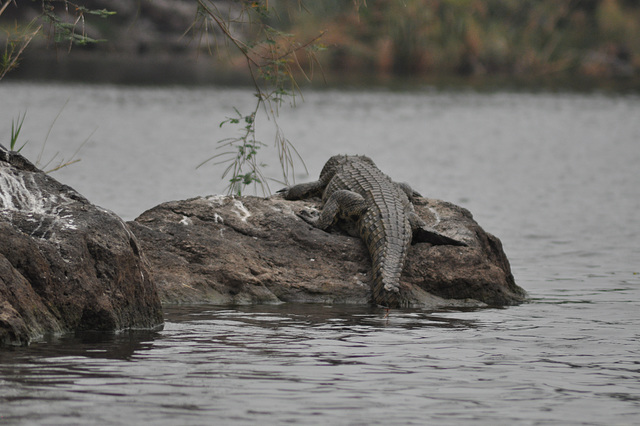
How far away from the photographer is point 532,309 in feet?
34.3

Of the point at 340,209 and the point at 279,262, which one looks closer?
the point at 279,262

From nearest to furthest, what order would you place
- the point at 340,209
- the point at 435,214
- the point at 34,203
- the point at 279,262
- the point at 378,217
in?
the point at 34,203
the point at 279,262
the point at 378,217
the point at 340,209
the point at 435,214

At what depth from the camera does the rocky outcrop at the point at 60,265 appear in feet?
25.3

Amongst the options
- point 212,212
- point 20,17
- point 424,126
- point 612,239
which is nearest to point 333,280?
point 212,212

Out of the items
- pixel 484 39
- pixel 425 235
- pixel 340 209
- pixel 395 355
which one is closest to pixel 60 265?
pixel 395 355

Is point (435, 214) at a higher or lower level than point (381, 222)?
higher

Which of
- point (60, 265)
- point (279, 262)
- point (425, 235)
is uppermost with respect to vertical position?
point (425, 235)

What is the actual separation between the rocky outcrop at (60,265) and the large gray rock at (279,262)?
1.53 metres

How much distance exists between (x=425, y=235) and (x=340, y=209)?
0.98 m

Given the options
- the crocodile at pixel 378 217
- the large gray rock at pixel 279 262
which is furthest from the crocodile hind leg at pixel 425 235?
the large gray rock at pixel 279 262

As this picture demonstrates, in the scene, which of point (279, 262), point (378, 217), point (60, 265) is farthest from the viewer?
point (378, 217)

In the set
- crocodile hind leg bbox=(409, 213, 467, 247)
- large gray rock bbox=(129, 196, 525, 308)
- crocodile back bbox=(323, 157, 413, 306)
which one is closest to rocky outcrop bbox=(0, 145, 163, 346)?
large gray rock bbox=(129, 196, 525, 308)

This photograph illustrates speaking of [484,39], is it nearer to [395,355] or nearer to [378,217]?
[378,217]

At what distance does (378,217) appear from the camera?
35.7 feet
